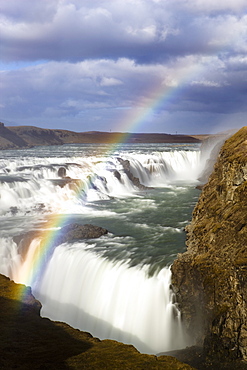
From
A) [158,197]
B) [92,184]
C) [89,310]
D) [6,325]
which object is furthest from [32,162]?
[6,325]

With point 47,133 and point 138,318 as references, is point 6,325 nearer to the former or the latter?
point 138,318

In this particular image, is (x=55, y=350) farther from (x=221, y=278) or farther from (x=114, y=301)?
(x=114, y=301)

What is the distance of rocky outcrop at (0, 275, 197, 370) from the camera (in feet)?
21.6

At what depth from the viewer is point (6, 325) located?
26.8 feet

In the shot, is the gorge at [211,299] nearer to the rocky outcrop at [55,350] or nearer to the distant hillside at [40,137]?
the rocky outcrop at [55,350]

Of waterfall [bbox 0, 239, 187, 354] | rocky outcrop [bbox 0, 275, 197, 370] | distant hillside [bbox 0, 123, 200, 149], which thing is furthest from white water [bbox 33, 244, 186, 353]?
distant hillside [bbox 0, 123, 200, 149]

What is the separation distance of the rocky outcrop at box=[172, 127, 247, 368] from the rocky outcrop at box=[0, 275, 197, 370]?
9.21 ft

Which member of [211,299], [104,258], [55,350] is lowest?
[104,258]

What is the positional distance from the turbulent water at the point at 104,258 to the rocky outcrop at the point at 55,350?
153 inches

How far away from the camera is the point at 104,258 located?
14.9 m

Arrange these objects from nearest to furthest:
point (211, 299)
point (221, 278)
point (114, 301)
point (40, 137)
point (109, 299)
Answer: point (221, 278), point (211, 299), point (114, 301), point (109, 299), point (40, 137)

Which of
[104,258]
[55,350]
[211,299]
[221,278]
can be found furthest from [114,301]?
[55,350]

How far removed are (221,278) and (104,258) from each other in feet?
19.6

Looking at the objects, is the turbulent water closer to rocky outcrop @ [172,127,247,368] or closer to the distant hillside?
rocky outcrop @ [172,127,247,368]
